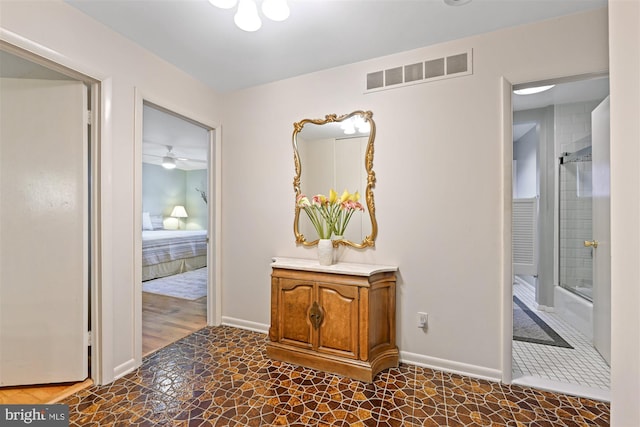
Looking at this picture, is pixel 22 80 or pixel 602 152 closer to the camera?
pixel 22 80

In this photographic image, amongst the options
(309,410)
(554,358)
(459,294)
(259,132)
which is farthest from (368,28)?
(554,358)

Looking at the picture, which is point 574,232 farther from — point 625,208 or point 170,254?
point 170,254

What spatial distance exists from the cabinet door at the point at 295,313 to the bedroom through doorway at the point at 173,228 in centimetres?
115

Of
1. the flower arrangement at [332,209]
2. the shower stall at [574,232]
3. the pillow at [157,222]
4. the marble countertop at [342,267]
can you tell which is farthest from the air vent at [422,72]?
the pillow at [157,222]

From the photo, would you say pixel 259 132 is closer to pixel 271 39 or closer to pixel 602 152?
pixel 271 39

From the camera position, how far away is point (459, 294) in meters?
2.27

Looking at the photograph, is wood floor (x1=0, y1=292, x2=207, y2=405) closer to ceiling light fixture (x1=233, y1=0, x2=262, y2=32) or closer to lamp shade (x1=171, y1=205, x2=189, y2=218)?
ceiling light fixture (x1=233, y1=0, x2=262, y2=32)

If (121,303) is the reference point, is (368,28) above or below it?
above

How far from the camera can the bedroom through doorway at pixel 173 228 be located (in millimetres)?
3219

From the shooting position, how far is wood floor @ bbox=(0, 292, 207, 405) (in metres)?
1.93

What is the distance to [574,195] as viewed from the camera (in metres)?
3.53

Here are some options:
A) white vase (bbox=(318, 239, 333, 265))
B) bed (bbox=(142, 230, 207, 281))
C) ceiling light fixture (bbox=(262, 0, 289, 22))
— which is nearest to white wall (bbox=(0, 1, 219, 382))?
ceiling light fixture (bbox=(262, 0, 289, 22))

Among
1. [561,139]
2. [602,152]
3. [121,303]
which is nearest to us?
[121,303]

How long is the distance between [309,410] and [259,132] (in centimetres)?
244
